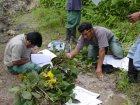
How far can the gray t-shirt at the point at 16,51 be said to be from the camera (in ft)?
16.7

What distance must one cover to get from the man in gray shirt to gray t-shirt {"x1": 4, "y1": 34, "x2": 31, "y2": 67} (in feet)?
2.34

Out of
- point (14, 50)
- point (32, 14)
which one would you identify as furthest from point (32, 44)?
point (32, 14)

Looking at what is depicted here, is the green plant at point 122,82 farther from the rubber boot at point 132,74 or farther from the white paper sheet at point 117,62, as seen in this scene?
the white paper sheet at point 117,62

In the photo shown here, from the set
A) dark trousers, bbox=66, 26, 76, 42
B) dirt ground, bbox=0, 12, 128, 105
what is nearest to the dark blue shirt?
dark trousers, bbox=66, 26, 76, 42

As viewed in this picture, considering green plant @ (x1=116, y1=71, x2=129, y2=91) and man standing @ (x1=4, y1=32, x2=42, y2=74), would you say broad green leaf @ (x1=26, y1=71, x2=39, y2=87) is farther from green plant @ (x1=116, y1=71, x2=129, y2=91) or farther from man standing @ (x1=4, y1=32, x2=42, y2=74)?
green plant @ (x1=116, y1=71, x2=129, y2=91)

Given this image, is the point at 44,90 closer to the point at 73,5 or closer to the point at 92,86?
the point at 92,86

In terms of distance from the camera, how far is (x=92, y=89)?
509cm

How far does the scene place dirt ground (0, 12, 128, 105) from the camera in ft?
15.7

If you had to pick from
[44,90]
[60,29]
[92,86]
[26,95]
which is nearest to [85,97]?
[92,86]

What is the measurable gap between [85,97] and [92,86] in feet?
1.52

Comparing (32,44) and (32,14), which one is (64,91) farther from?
(32,14)

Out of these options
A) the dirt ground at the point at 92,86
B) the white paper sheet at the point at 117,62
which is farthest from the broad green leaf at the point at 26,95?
the white paper sheet at the point at 117,62

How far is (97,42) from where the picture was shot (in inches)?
220

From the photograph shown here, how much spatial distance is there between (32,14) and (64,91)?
440 centimetres
